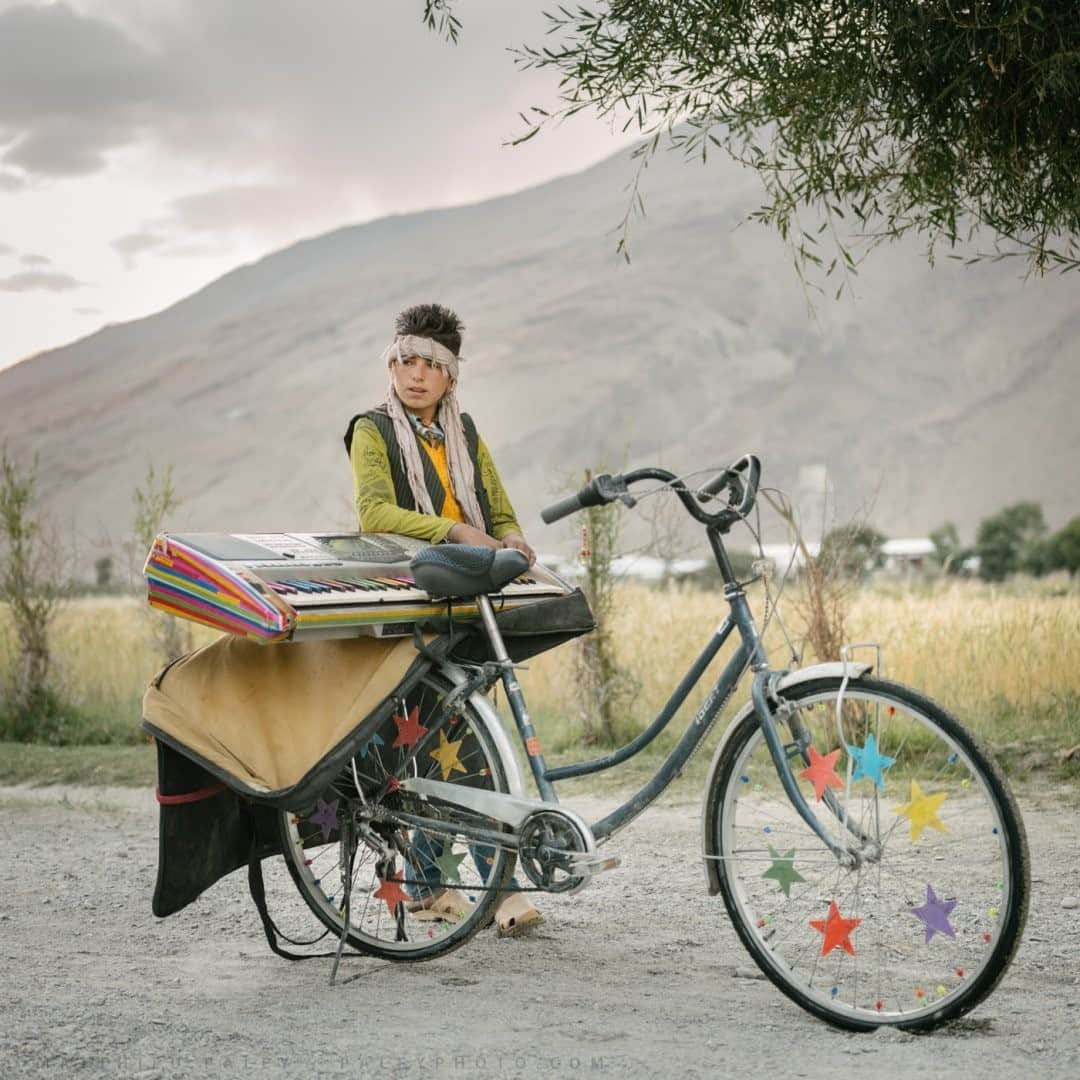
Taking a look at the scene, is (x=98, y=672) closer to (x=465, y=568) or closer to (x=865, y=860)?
(x=465, y=568)

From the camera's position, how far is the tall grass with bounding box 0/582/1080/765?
29.7ft

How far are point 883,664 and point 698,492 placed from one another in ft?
22.6

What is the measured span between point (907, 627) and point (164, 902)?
7.88 metres

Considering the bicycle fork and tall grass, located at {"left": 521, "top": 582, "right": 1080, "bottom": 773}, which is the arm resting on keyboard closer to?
the bicycle fork

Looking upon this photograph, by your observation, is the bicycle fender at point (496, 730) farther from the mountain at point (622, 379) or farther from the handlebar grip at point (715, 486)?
the mountain at point (622, 379)

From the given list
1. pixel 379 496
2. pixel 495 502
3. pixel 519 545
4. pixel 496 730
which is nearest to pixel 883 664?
pixel 495 502

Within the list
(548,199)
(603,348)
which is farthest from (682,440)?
(548,199)

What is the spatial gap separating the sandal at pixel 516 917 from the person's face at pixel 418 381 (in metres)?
1.67

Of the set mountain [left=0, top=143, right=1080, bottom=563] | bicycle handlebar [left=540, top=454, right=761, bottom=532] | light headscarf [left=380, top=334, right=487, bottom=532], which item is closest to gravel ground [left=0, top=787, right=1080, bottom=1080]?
bicycle handlebar [left=540, top=454, right=761, bottom=532]

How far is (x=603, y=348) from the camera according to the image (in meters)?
142

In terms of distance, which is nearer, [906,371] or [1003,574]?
[1003,574]

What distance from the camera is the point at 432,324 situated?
4.66 metres

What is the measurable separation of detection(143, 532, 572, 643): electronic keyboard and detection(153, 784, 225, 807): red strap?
584 mm

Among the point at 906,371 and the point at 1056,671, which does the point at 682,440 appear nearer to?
the point at 906,371
